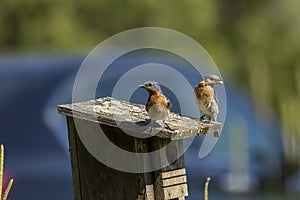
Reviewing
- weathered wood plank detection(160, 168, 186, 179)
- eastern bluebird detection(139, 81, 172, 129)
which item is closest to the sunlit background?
weathered wood plank detection(160, 168, 186, 179)

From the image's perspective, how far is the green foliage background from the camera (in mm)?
12617

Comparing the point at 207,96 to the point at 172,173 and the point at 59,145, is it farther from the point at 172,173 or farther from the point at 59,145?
the point at 59,145

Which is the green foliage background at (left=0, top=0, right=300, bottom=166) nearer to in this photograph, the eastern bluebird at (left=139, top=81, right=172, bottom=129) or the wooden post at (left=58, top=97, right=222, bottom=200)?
the wooden post at (left=58, top=97, right=222, bottom=200)

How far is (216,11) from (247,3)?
1.56ft

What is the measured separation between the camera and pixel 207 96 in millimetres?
3340

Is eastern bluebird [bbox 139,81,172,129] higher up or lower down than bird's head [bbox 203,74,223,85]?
lower down

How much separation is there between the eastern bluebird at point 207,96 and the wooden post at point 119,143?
0.53 ft

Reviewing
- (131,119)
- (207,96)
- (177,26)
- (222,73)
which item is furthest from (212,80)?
(177,26)

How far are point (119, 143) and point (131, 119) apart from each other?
0.34 ft

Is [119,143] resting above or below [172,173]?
above

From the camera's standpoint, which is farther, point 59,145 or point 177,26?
point 177,26

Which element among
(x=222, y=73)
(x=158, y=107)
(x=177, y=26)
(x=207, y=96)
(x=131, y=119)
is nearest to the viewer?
(x=158, y=107)

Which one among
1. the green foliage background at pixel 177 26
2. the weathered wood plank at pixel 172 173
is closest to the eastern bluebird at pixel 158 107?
the weathered wood plank at pixel 172 173

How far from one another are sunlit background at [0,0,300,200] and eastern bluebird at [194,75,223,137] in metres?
3.30
